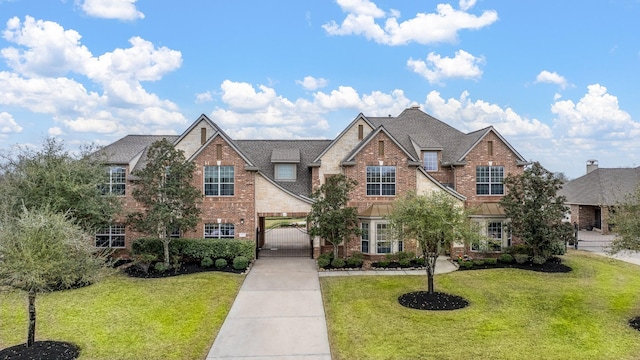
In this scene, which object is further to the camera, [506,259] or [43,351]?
[506,259]

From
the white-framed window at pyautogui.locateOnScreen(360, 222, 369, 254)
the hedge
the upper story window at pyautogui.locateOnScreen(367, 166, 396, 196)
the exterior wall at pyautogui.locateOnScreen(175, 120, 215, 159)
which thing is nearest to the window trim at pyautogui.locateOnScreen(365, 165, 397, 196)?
the upper story window at pyautogui.locateOnScreen(367, 166, 396, 196)

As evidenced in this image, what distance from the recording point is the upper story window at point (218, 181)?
23.6 meters

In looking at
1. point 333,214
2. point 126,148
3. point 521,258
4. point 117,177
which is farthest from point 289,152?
point 521,258

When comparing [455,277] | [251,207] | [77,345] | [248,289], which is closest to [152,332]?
[77,345]

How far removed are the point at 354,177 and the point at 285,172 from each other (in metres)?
5.70

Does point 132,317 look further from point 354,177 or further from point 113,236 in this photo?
point 354,177

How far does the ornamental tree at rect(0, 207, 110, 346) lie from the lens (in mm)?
10047

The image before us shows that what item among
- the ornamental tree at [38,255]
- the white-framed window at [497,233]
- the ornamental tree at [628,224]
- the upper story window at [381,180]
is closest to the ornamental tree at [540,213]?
the white-framed window at [497,233]

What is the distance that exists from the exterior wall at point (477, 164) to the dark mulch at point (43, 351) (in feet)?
71.3

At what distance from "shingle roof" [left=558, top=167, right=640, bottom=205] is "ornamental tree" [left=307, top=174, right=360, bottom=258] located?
87.6ft

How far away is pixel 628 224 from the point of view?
13.3 meters

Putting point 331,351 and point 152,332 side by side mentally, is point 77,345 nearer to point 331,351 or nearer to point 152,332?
point 152,332

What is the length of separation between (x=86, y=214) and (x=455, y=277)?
1826cm

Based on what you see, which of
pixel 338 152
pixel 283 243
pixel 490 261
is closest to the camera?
pixel 490 261
